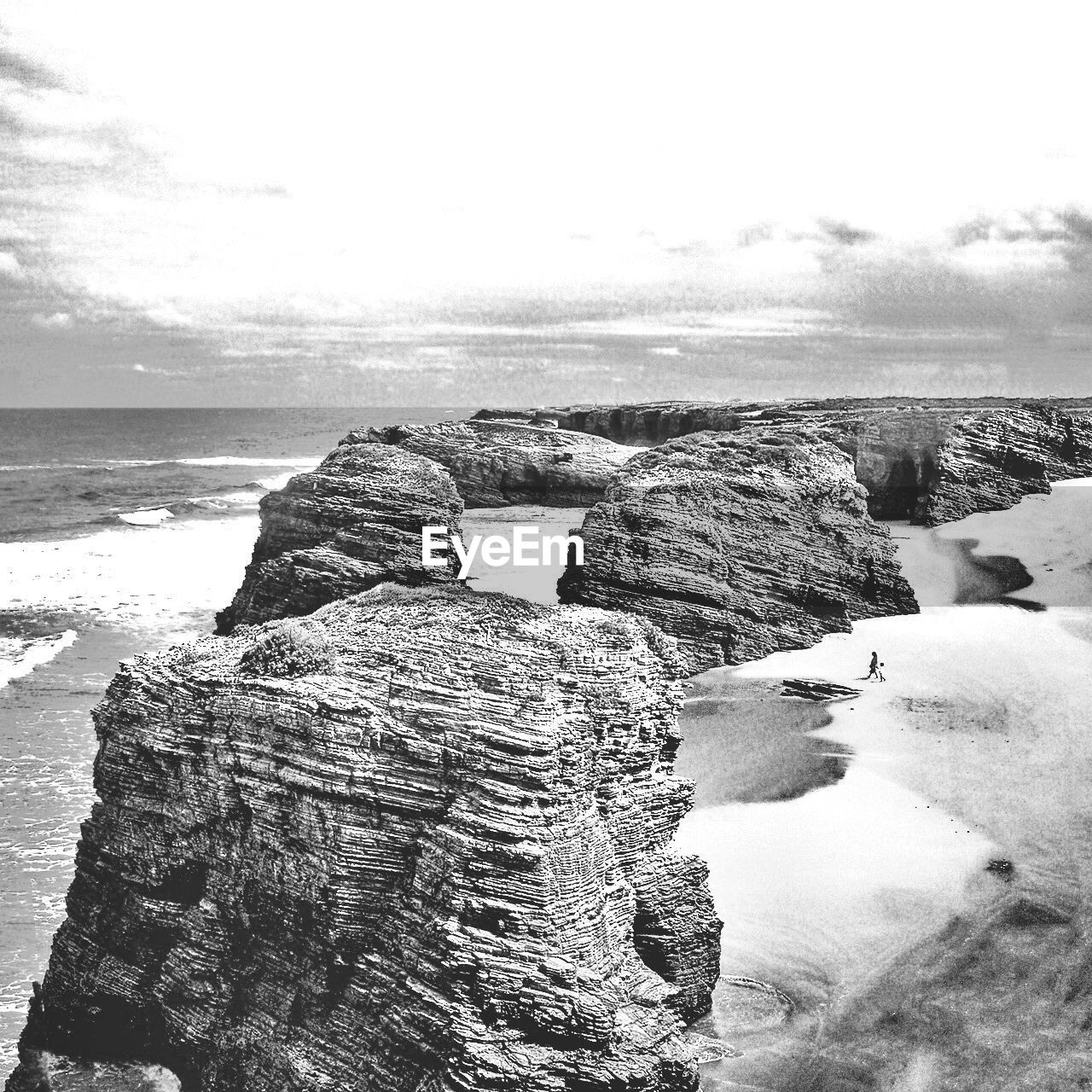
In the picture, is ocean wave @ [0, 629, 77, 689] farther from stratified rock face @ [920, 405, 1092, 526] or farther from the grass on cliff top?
stratified rock face @ [920, 405, 1092, 526]

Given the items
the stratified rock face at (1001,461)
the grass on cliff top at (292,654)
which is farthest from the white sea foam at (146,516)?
the grass on cliff top at (292,654)

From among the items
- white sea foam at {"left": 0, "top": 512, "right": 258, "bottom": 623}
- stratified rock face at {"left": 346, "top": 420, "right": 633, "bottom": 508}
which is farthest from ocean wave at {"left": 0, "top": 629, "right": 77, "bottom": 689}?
stratified rock face at {"left": 346, "top": 420, "right": 633, "bottom": 508}

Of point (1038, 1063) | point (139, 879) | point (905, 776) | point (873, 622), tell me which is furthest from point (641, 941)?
point (873, 622)

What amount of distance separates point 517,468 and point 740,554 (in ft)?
78.7

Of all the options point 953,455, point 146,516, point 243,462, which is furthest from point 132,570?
point 243,462

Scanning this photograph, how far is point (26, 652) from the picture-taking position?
31312 millimetres

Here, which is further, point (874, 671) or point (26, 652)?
point (26, 652)

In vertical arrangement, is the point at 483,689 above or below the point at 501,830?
above

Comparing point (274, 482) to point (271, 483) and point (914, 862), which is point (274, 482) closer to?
point (271, 483)

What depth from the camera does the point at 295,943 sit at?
10789 millimetres

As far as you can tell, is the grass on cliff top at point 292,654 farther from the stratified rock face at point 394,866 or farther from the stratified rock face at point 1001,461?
the stratified rock face at point 1001,461

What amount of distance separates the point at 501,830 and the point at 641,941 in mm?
3357

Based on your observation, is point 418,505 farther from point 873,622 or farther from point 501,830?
point 501,830

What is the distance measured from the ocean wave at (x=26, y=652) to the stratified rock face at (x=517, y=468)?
19.3 metres
